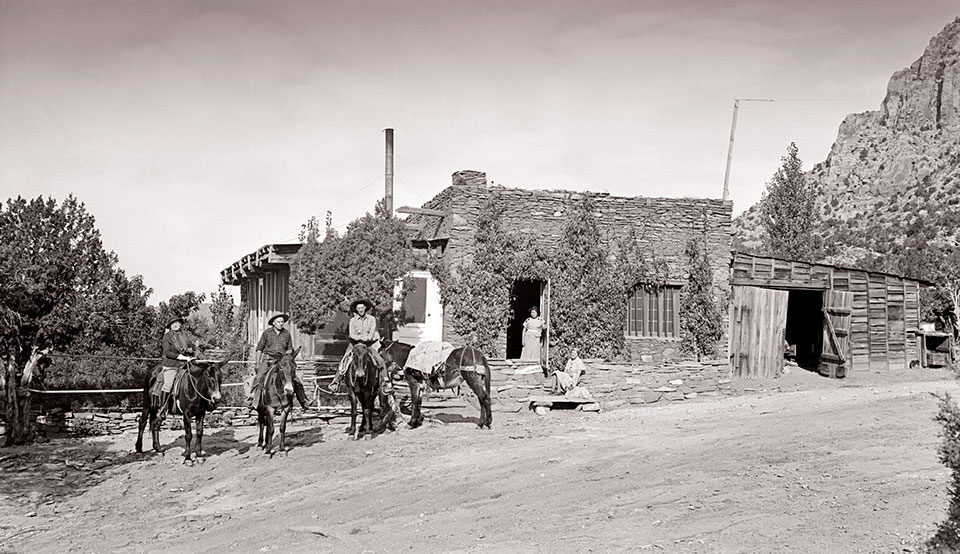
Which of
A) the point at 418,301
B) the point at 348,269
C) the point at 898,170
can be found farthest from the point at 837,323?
the point at 898,170

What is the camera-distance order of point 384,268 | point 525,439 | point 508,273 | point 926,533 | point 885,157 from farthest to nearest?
1. point 885,157
2. point 508,273
3. point 384,268
4. point 525,439
5. point 926,533

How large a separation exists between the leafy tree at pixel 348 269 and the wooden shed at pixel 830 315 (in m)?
8.22

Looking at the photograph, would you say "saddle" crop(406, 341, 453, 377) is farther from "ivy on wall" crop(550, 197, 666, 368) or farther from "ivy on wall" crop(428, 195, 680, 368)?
"ivy on wall" crop(550, 197, 666, 368)

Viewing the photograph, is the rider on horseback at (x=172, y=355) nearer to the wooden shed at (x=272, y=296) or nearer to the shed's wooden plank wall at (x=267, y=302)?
the wooden shed at (x=272, y=296)

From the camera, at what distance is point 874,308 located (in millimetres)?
21734

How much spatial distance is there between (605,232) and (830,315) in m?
6.66

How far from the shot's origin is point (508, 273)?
1866cm

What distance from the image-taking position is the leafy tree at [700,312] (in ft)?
64.0

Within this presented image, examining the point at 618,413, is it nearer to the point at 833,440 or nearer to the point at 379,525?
the point at 833,440

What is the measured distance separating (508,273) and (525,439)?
5.93 meters

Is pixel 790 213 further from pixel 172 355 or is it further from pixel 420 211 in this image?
pixel 172 355

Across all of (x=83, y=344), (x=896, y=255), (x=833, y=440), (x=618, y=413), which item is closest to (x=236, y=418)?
(x=83, y=344)

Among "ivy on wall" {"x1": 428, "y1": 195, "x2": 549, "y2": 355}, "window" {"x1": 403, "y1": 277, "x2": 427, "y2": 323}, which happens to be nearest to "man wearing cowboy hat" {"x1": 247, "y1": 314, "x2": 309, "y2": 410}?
"window" {"x1": 403, "y1": 277, "x2": 427, "y2": 323}

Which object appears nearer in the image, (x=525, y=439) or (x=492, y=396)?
(x=525, y=439)
